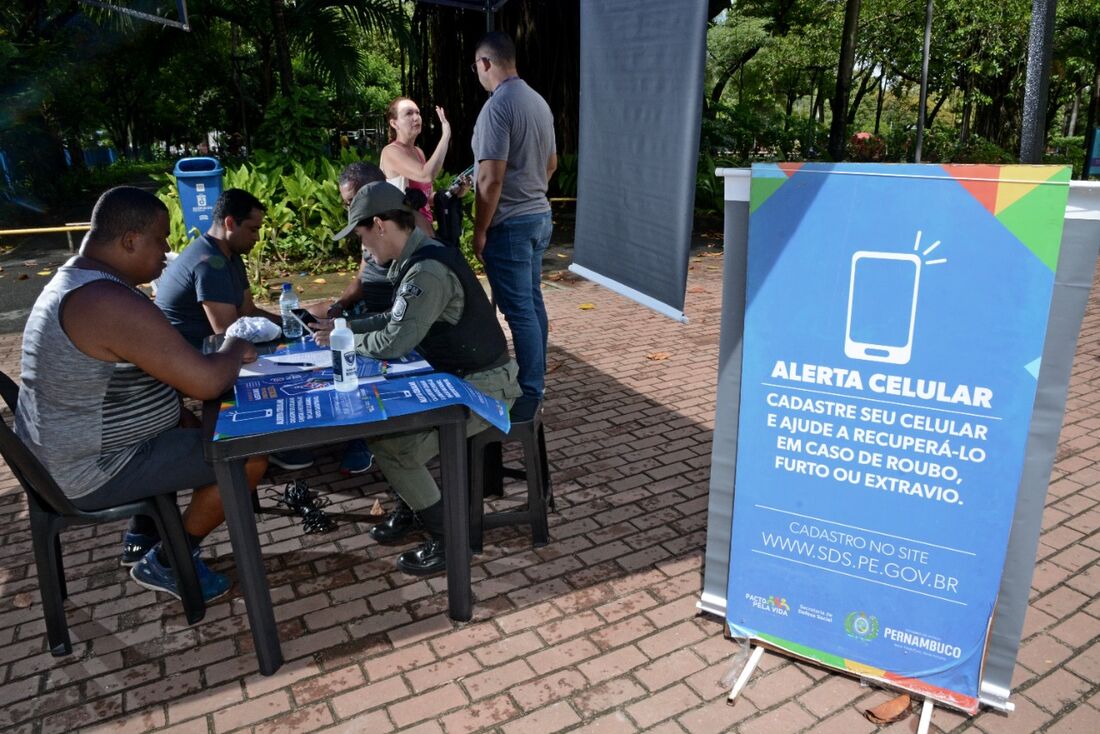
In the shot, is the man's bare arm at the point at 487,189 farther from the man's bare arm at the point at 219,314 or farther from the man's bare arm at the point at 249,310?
the man's bare arm at the point at 219,314

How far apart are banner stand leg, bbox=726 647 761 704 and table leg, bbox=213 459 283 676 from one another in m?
1.63

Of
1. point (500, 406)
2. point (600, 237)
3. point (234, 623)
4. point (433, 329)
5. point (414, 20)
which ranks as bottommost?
point (234, 623)

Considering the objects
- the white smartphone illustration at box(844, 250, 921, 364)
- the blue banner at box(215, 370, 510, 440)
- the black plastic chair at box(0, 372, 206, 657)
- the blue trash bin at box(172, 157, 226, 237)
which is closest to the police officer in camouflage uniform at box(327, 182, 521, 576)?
the blue banner at box(215, 370, 510, 440)

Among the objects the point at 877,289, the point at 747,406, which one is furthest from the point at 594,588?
the point at 877,289

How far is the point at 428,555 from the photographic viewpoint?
3484 millimetres

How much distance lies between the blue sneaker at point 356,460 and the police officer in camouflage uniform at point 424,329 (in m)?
1.17

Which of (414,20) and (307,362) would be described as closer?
(307,362)

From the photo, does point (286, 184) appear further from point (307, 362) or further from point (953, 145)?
point (953, 145)

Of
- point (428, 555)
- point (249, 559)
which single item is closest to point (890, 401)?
point (428, 555)

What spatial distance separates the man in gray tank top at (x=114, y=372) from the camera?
2.64 metres

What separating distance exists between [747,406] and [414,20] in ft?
42.5

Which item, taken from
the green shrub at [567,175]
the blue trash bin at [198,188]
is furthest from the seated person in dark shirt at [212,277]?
the green shrub at [567,175]

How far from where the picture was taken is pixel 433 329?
3.35m

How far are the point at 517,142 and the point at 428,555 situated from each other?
2.28 meters
